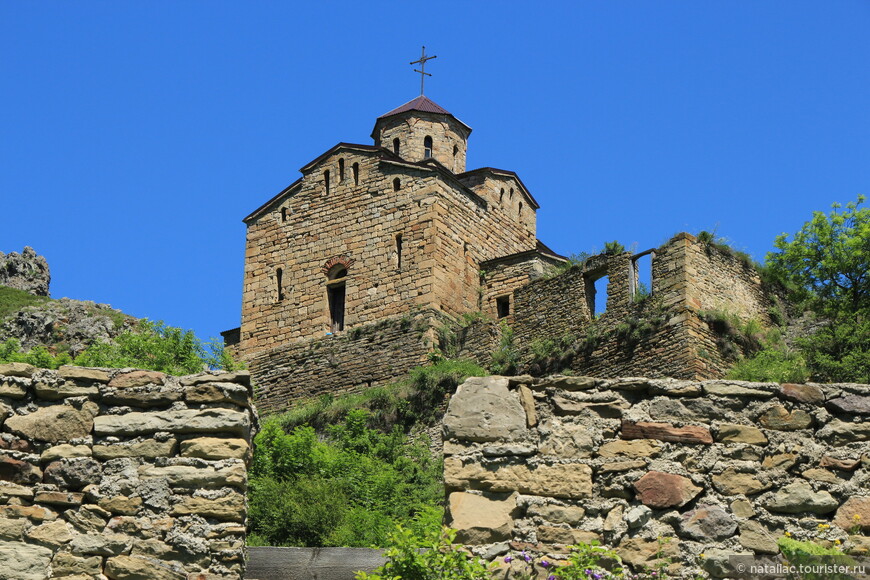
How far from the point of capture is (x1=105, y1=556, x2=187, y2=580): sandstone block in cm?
681

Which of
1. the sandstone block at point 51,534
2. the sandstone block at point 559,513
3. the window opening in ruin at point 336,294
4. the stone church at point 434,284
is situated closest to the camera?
the sandstone block at point 51,534

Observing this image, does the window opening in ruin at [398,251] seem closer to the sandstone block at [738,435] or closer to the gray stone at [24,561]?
the sandstone block at [738,435]

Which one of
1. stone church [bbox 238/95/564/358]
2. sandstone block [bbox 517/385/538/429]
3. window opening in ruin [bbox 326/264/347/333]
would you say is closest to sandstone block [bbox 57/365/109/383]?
sandstone block [bbox 517/385/538/429]

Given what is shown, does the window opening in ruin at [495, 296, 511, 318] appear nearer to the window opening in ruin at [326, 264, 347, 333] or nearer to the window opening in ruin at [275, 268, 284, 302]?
the window opening in ruin at [326, 264, 347, 333]

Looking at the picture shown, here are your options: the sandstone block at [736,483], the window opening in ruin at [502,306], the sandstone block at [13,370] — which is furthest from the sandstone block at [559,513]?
the window opening in ruin at [502,306]

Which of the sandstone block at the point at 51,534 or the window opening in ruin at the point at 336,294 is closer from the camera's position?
the sandstone block at the point at 51,534

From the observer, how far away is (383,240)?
2827 centimetres

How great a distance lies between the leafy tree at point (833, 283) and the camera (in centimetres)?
2093

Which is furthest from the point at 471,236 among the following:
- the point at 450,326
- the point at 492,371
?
the point at 492,371

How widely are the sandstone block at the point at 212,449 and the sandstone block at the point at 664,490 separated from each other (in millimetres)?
1840

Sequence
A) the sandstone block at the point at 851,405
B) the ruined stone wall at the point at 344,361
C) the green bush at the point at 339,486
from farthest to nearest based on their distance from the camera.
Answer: the ruined stone wall at the point at 344,361 → the green bush at the point at 339,486 → the sandstone block at the point at 851,405

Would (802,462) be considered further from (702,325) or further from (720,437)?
(702,325)

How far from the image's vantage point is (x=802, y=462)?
718 centimetres

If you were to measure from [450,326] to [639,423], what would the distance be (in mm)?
19485
